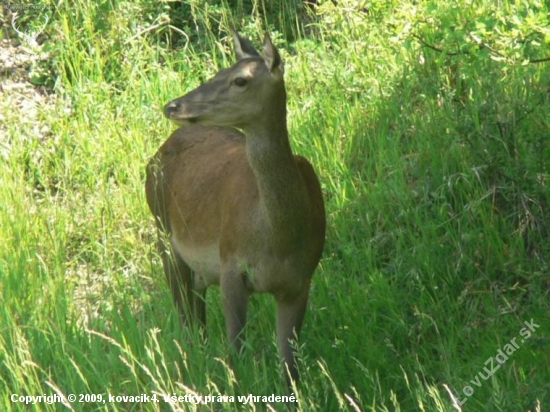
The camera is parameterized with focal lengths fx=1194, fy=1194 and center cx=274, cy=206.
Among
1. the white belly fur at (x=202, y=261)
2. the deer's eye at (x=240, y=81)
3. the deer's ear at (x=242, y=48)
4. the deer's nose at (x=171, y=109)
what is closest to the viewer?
the deer's nose at (x=171, y=109)

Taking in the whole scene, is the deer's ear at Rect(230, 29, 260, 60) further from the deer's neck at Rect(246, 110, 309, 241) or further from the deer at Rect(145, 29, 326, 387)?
the deer's neck at Rect(246, 110, 309, 241)

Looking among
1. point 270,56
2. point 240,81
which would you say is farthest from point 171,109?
point 270,56

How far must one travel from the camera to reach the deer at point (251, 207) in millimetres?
5594

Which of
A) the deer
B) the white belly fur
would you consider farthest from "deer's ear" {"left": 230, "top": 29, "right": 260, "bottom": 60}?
the white belly fur

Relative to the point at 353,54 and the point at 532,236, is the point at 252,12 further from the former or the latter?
the point at 532,236

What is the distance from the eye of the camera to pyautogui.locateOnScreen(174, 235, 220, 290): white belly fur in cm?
631

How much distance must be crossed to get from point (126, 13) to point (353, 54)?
6.30 ft

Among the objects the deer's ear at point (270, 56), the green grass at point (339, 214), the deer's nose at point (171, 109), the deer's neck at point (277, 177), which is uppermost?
the deer's ear at point (270, 56)

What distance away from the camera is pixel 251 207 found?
590 centimetres

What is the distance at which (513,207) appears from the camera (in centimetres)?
671

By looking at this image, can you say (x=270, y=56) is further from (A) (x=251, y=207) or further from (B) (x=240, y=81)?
(A) (x=251, y=207)

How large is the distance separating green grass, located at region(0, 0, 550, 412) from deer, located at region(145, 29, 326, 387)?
0.27 metres

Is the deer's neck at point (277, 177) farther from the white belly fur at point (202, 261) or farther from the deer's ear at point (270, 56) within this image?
the white belly fur at point (202, 261)

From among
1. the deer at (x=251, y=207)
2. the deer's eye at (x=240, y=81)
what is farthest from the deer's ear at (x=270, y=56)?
the deer's eye at (x=240, y=81)
